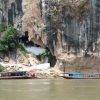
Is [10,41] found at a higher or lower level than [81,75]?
higher

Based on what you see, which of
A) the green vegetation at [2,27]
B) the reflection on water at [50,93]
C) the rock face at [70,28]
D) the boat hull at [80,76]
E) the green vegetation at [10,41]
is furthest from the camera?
the green vegetation at [2,27]

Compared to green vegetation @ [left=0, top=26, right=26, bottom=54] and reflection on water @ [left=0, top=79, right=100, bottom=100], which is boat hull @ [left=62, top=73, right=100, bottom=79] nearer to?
green vegetation @ [left=0, top=26, right=26, bottom=54]

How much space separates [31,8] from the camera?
5150 centimetres

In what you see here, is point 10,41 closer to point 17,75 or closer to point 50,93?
point 17,75

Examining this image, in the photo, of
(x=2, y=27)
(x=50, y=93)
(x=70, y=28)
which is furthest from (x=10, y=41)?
(x=50, y=93)

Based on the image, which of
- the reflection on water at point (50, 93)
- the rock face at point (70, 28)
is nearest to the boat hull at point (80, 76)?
the rock face at point (70, 28)

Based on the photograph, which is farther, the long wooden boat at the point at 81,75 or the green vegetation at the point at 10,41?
the green vegetation at the point at 10,41

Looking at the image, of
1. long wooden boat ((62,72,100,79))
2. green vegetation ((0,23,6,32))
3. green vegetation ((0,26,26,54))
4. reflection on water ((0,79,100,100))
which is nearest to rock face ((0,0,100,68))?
green vegetation ((0,26,26,54))

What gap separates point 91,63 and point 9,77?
849cm

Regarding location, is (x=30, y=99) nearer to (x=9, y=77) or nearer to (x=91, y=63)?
(x=9, y=77)

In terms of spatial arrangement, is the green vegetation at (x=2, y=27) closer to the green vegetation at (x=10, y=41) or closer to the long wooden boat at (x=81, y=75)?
the green vegetation at (x=10, y=41)

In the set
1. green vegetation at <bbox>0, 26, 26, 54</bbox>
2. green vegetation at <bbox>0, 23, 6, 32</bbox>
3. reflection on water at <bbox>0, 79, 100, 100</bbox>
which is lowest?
reflection on water at <bbox>0, 79, 100, 100</bbox>

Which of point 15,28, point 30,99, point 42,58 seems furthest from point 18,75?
point 30,99

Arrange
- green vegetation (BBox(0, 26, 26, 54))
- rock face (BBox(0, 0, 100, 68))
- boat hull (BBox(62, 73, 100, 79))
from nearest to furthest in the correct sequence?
boat hull (BBox(62, 73, 100, 79)) < rock face (BBox(0, 0, 100, 68)) < green vegetation (BBox(0, 26, 26, 54))
